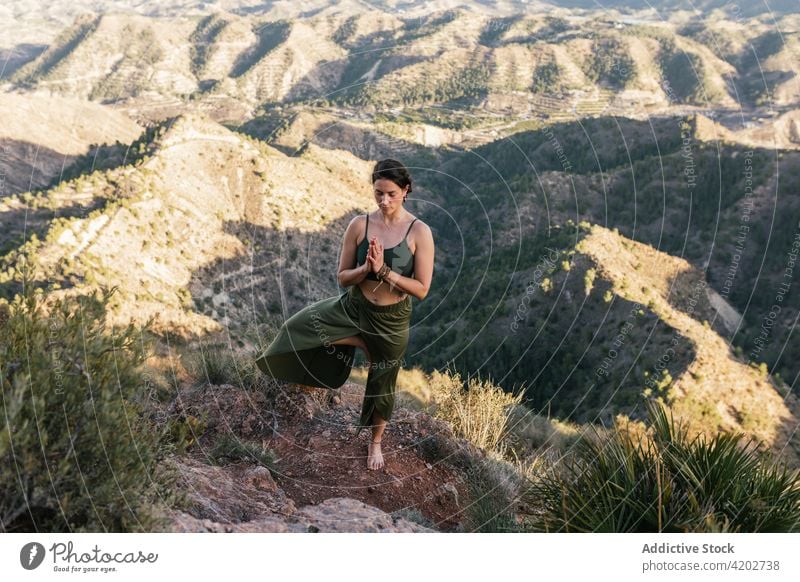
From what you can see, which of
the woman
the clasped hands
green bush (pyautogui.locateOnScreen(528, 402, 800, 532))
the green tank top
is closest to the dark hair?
the woman

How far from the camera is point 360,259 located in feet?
14.8

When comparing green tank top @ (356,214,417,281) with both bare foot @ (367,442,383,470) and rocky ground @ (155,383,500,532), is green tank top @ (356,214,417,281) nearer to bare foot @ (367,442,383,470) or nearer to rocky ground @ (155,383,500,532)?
bare foot @ (367,442,383,470)

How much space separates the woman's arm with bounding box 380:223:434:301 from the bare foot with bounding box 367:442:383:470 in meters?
1.66

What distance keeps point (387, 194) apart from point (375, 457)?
8.02 ft

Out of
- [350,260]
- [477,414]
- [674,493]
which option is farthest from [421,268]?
[477,414]

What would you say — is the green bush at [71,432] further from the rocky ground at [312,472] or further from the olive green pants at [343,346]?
the olive green pants at [343,346]

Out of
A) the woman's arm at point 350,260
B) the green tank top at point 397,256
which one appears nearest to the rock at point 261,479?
the woman's arm at point 350,260

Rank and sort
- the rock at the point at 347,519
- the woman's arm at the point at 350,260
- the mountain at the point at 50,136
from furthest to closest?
the mountain at the point at 50,136
the woman's arm at the point at 350,260
the rock at the point at 347,519

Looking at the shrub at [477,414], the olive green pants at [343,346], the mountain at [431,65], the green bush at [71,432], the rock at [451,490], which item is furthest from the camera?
the mountain at [431,65]

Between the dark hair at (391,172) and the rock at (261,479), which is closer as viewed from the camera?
the dark hair at (391,172)

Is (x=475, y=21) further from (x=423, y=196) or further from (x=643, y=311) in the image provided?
(x=643, y=311)

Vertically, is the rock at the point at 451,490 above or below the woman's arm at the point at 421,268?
below

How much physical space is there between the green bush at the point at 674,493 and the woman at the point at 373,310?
5.52ft

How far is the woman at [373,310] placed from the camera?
4316 millimetres
